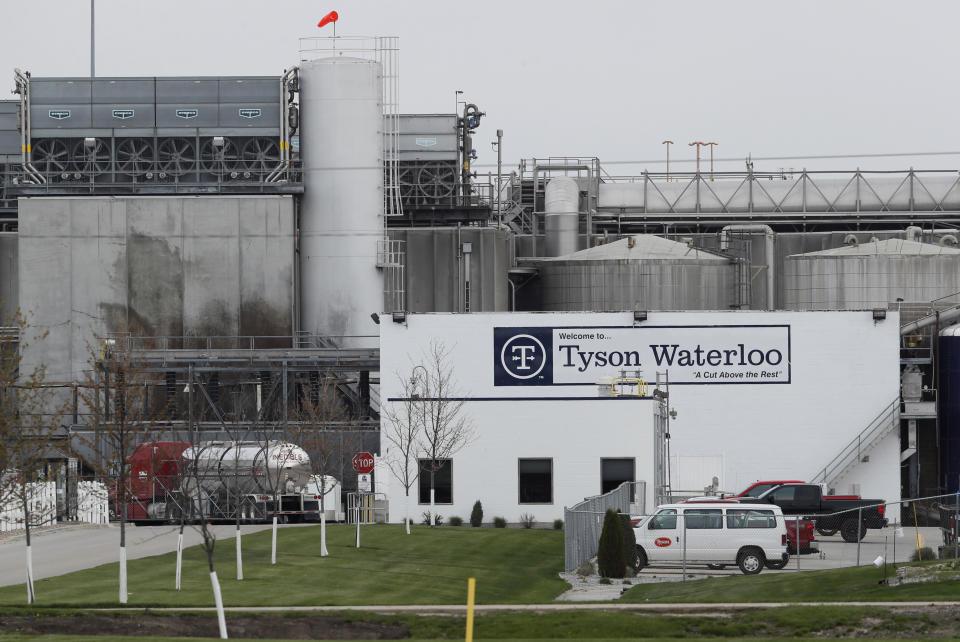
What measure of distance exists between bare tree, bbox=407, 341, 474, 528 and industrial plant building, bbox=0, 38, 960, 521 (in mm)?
357

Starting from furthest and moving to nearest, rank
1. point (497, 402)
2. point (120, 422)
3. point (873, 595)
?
point (497, 402)
point (120, 422)
point (873, 595)

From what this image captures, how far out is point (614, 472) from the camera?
2034 inches

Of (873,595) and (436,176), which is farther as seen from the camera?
(436,176)

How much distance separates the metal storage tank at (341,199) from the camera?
229 ft

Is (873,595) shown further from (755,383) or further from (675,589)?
(755,383)

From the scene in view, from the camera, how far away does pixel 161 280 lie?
67688 mm

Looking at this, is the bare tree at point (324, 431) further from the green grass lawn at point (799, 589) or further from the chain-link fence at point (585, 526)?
the green grass lawn at point (799, 589)

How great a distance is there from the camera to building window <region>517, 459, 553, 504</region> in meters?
52.4

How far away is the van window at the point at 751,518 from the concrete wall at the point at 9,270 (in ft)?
154

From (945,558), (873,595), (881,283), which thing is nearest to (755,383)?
(881,283)

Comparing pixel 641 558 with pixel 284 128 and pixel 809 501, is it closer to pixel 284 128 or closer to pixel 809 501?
pixel 809 501

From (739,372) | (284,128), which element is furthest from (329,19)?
(739,372)

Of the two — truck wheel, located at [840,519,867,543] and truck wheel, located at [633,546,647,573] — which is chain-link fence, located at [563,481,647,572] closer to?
truck wheel, located at [633,546,647,573]

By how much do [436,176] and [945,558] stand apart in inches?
1875
